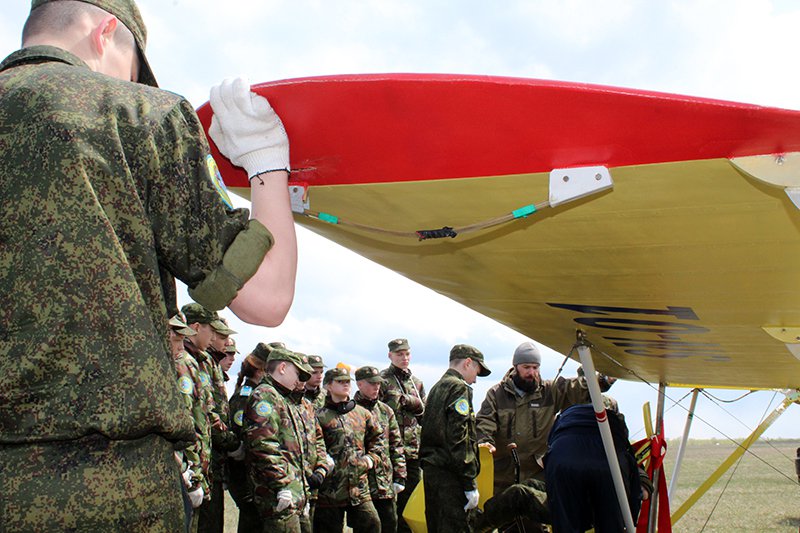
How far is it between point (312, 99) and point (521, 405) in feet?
20.3

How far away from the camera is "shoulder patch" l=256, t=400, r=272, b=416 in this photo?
19.7 feet

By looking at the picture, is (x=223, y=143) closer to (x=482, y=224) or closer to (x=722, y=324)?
(x=482, y=224)

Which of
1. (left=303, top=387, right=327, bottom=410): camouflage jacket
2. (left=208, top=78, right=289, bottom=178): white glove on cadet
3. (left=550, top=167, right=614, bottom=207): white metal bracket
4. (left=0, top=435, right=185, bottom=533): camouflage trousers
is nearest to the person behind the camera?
(left=0, top=435, right=185, bottom=533): camouflage trousers

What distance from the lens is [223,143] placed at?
2.02 meters

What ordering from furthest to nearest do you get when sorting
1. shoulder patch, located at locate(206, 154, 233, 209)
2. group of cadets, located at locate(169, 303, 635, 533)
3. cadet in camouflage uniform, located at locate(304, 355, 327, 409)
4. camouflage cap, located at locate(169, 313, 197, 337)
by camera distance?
cadet in camouflage uniform, located at locate(304, 355, 327, 409), group of cadets, located at locate(169, 303, 635, 533), camouflage cap, located at locate(169, 313, 197, 337), shoulder patch, located at locate(206, 154, 233, 209)

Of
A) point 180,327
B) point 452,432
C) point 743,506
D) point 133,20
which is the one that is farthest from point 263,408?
point 743,506

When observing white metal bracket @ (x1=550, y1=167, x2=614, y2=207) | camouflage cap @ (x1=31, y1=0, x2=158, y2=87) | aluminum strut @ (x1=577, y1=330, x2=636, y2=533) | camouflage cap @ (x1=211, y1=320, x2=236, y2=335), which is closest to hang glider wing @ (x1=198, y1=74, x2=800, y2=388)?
white metal bracket @ (x1=550, y1=167, x2=614, y2=207)

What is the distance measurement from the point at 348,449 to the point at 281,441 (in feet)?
5.75

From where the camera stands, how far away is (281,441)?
238 inches

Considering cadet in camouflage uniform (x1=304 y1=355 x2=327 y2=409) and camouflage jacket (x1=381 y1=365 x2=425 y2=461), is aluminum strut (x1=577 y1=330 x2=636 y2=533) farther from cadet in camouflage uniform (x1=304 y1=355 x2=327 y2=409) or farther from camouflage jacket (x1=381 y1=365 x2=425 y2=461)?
camouflage jacket (x1=381 y1=365 x2=425 y2=461)

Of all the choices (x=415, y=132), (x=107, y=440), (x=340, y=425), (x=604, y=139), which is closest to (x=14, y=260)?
(x=107, y=440)

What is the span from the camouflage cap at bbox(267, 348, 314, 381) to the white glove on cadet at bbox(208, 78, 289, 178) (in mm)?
4530

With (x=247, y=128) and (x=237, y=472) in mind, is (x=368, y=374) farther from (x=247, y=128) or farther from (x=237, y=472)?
(x=247, y=128)

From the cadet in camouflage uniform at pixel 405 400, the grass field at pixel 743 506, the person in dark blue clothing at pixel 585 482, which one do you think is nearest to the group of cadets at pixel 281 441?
the cadet in camouflage uniform at pixel 405 400
